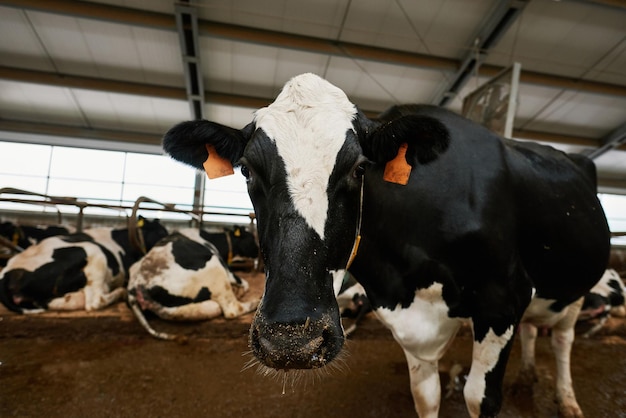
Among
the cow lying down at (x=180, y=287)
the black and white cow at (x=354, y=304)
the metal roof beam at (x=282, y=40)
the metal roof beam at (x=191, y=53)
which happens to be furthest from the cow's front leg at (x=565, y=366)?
the metal roof beam at (x=282, y=40)

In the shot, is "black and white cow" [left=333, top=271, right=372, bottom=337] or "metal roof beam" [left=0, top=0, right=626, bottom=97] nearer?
"black and white cow" [left=333, top=271, right=372, bottom=337]

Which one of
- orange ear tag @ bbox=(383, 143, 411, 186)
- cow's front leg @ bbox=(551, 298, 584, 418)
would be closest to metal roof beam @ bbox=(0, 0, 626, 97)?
cow's front leg @ bbox=(551, 298, 584, 418)

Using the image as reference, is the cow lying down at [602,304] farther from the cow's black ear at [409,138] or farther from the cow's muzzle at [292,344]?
the cow's muzzle at [292,344]

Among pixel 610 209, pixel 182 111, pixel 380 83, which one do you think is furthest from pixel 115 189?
pixel 610 209

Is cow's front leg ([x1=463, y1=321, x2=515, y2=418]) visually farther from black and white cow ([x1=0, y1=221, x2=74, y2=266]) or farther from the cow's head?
black and white cow ([x1=0, y1=221, x2=74, y2=266])

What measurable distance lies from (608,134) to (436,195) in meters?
15.2

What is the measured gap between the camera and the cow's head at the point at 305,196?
1147mm

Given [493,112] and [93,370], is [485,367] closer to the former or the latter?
[93,370]

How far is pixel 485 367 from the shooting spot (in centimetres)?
193

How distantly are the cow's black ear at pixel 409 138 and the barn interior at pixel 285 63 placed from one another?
12.2ft

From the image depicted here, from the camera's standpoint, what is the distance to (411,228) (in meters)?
1.90

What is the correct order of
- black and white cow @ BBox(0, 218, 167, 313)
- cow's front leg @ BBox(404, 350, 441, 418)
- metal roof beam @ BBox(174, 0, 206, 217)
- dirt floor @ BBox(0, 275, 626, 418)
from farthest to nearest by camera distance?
metal roof beam @ BBox(174, 0, 206, 217) → black and white cow @ BBox(0, 218, 167, 313) → dirt floor @ BBox(0, 275, 626, 418) → cow's front leg @ BBox(404, 350, 441, 418)

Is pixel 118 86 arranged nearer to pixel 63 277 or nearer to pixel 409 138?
pixel 63 277

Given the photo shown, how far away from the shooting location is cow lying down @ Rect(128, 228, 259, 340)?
398 centimetres
